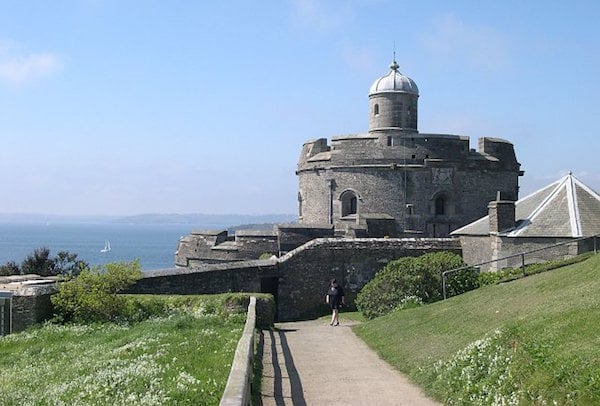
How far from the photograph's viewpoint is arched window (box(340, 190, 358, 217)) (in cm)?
4209

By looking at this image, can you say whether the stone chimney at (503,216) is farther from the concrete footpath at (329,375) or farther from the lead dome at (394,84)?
the lead dome at (394,84)

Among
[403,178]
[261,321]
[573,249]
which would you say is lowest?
[261,321]

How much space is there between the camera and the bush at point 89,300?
21.4 metres

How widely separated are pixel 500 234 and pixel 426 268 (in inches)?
155

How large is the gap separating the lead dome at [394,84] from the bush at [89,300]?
26513 mm

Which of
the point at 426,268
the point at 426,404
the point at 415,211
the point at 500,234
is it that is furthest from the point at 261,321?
the point at 415,211

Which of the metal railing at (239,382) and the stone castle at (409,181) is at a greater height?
the stone castle at (409,181)

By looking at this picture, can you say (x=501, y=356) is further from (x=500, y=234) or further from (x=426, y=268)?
(x=500, y=234)

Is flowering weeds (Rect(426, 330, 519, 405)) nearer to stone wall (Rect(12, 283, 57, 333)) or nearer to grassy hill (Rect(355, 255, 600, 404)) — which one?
grassy hill (Rect(355, 255, 600, 404))

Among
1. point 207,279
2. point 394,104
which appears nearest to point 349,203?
point 394,104

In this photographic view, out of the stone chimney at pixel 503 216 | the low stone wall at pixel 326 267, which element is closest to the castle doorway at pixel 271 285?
the low stone wall at pixel 326 267

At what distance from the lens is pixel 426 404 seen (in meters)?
11.1

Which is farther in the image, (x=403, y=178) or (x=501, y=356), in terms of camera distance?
(x=403, y=178)

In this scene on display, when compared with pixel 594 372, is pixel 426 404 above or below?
below
